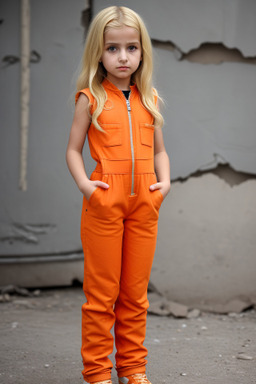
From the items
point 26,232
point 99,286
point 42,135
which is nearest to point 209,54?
point 42,135

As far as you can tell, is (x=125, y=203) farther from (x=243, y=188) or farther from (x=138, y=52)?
(x=243, y=188)

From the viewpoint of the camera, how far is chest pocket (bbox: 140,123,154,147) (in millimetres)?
2212

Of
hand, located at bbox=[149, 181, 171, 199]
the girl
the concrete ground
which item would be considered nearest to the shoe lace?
the girl

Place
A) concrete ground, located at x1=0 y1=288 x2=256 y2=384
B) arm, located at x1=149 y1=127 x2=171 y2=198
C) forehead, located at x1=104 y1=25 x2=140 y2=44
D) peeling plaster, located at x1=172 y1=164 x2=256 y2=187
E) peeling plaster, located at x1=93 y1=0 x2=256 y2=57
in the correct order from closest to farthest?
forehead, located at x1=104 y1=25 x2=140 y2=44, arm, located at x1=149 y1=127 x2=171 y2=198, concrete ground, located at x1=0 y1=288 x2=256 y2=384, peeling plaster, located at x1=93 y1=0 x2=256 y2=57, peeling plaster, located at x1=172 y1=164 x2=256 y2=187

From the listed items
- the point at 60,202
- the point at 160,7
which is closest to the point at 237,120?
the point at 160,7

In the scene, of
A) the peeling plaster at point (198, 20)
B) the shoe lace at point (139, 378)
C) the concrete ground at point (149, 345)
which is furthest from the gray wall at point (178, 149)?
the shoe lace at point (139, 378)

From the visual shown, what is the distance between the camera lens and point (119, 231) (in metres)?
2.19

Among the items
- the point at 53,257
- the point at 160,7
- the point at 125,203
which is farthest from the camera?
the point at 53,257

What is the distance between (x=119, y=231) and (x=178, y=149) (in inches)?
61.4

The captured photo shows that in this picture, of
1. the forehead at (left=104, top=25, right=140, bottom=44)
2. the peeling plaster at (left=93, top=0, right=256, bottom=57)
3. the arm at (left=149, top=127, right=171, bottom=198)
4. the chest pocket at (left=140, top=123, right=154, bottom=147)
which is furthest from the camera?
the peeling plaster at (left=93, top=0, right=256, bottom=57)

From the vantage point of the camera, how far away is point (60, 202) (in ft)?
12.2

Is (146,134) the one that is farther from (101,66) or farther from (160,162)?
(101,66)

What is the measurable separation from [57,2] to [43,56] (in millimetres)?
359

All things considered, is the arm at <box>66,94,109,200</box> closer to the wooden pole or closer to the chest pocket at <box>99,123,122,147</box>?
the chest pocket at <box>99,123,122,147</box>
